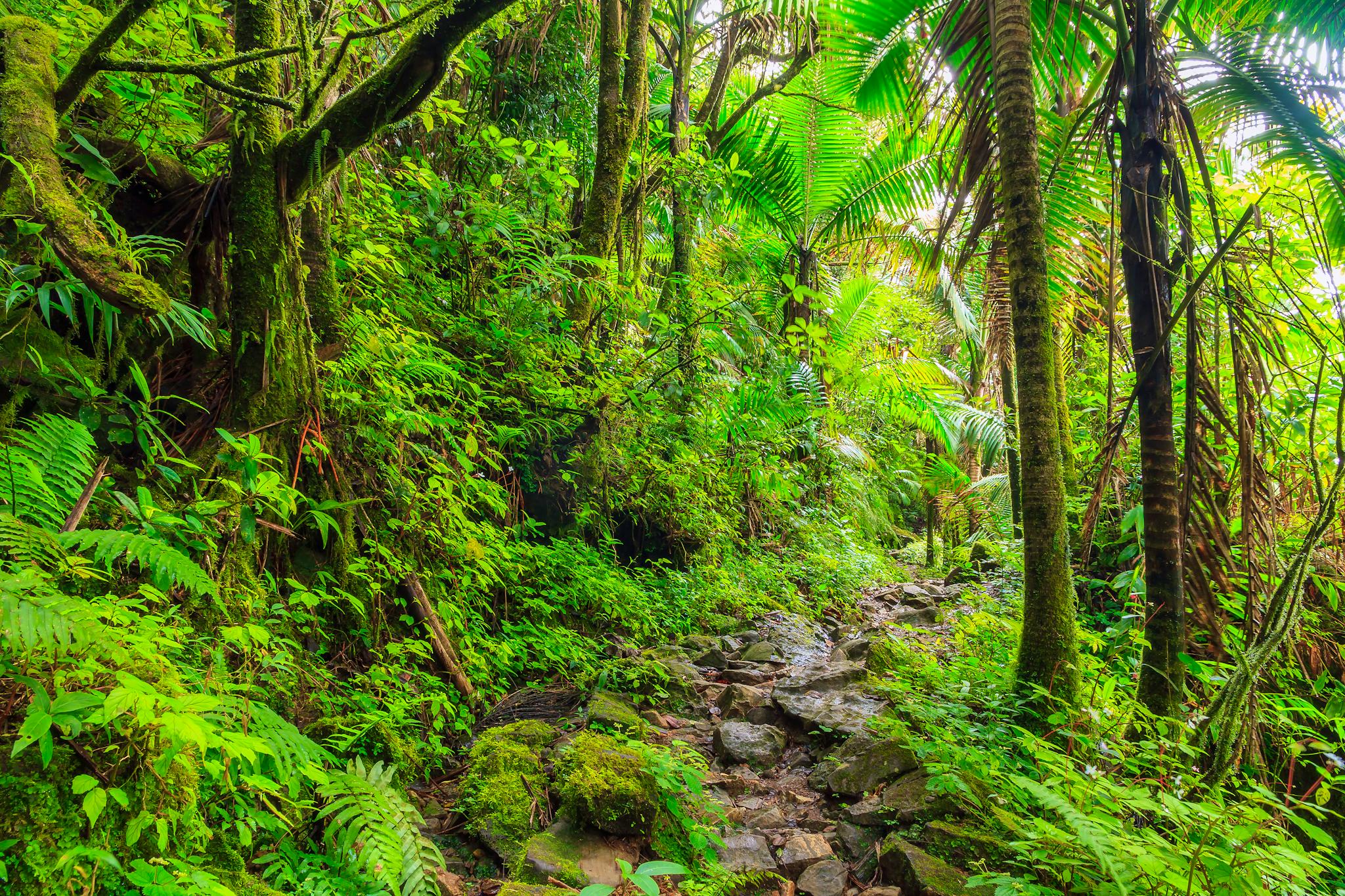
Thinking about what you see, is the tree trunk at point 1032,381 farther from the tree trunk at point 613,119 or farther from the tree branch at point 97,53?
the tree branch at point 97,53

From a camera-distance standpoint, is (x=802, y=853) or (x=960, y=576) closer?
(x=802, y=853)

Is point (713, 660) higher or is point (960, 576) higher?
point (960, 576)

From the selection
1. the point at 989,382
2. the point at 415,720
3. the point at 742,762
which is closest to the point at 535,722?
the point at 415,720

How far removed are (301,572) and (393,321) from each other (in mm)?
1674

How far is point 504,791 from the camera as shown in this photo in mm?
2770

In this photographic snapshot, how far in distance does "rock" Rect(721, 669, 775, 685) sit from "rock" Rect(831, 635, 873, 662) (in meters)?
0.67

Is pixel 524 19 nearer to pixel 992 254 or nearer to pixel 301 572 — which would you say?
pixel 992 254

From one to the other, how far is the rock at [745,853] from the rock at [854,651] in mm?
2285

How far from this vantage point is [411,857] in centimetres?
200

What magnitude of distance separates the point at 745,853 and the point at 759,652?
283cm

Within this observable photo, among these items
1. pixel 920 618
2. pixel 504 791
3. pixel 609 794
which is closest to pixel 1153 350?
pixel 609 794

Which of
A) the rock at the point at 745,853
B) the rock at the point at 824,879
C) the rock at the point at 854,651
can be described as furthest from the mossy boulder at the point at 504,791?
the rock at the point at 854,651

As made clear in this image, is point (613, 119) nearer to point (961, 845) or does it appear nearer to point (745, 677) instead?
point (745, 677)

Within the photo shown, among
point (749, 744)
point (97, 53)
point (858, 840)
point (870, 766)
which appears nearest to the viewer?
point (97, 53)
